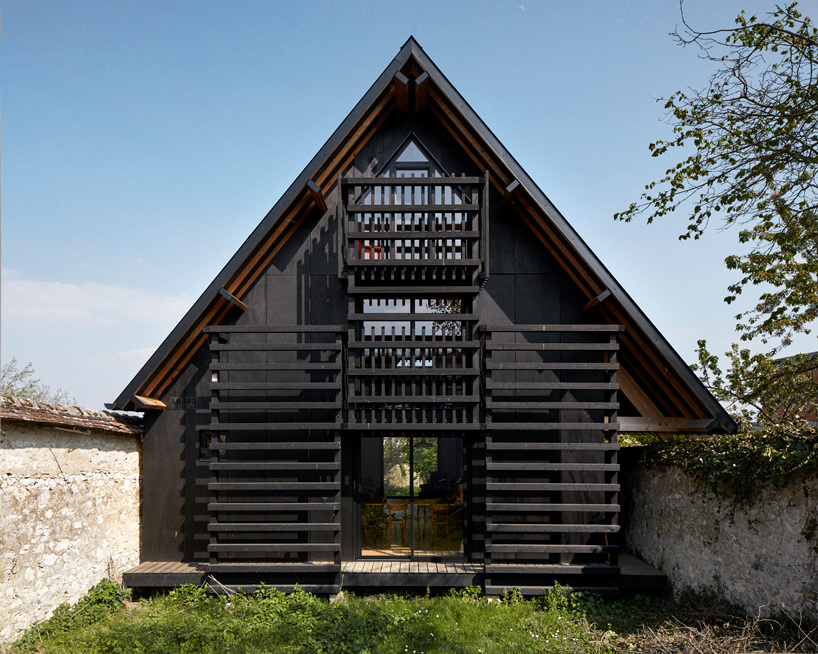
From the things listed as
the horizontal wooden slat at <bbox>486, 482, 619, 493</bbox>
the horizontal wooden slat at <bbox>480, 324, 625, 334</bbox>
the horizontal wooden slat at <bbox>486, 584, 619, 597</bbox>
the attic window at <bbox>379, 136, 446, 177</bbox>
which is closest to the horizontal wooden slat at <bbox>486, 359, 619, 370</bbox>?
the horizontal wooden slat at <bbox>480, 324, 625, 334</bbox>

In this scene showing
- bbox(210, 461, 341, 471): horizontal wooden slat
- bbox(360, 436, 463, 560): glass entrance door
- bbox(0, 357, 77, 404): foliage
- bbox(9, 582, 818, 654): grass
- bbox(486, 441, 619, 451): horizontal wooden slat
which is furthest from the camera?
bbox(0, 357, 77, 404): foliage

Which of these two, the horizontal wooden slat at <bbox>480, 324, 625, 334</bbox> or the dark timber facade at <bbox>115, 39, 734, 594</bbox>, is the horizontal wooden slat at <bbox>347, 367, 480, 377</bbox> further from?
the horizontal wooden slat at <bbox>480, 324, 625, 334</bbox>

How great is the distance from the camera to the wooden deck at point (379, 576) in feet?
24.8

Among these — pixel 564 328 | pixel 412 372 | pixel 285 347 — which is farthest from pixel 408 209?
pixel 564 328

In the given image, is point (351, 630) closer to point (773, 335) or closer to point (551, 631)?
point (551, 631)

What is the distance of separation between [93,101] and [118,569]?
26.8ft

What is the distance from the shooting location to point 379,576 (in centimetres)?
760

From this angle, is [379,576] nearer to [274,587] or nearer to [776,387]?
[274,587]

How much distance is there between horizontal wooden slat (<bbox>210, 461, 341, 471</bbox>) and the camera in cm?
764

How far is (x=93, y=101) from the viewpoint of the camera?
9.04 m

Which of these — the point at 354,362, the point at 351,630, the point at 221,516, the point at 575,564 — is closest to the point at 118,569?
the point at 221,516

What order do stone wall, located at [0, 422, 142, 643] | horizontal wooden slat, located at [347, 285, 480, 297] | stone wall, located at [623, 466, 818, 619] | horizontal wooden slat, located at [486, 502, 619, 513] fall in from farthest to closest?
horizontal wooden slat, located at [347, 285, 480, 297] → horizontal wooden slat, located at [486, 502, 619, 513] → stone wall, located at [0, 422, 142, 643] → stone wall, located at [623, 466, 818, 619]

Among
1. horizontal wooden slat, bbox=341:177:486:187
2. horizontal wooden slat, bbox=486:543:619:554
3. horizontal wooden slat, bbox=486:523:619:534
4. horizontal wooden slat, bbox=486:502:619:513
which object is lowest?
horizontal wooden slat, bbox=486:543:619:554

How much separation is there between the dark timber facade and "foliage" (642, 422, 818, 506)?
1.01 m
